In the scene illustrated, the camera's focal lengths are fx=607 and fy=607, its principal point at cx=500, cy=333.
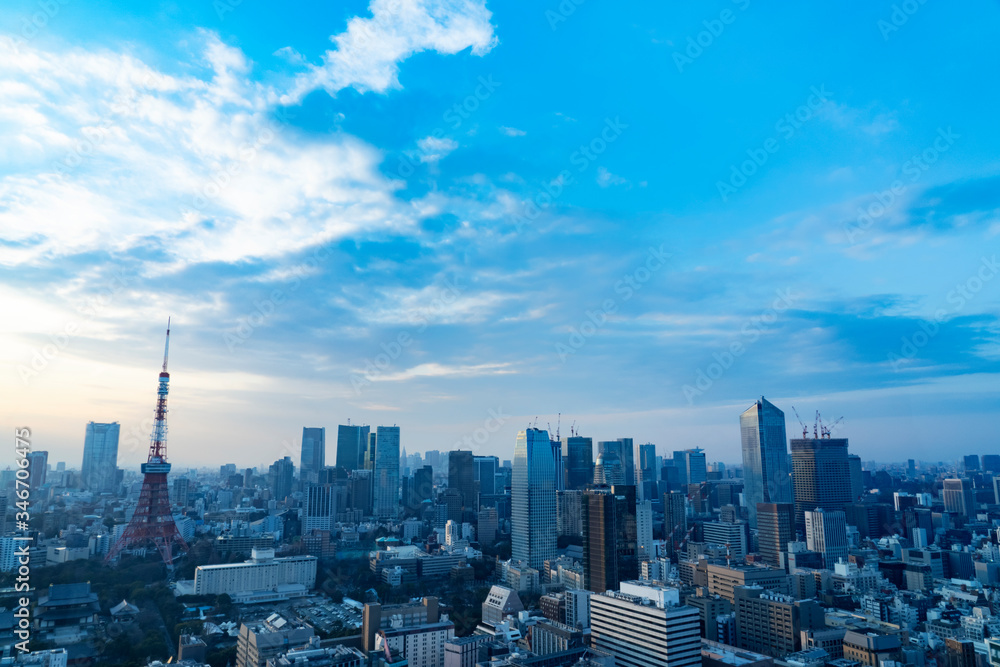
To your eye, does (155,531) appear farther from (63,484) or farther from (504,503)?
(504,503)

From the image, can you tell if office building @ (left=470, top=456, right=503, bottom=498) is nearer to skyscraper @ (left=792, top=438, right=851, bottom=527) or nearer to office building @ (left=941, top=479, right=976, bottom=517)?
skyscraper @ (left=792, top=438, right=851, bottom=527)

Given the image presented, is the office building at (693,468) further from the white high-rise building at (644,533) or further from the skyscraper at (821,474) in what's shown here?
the white high-rise building at (644,533)

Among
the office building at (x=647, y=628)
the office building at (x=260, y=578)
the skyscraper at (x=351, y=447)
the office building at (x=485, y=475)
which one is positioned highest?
the skyscraper at (x=351, y=447)

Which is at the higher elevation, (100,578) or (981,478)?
(981,478)

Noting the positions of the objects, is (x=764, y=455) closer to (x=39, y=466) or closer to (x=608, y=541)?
(x=608, y=541)

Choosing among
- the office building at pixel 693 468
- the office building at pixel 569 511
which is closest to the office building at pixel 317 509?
the office building at pixel 569 511

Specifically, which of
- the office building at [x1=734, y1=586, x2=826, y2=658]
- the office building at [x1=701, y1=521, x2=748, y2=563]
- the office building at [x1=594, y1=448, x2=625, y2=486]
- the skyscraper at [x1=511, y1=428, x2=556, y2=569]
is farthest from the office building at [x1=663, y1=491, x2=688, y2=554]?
the office building at [x1=734, y1=586, x2=826, y2=658]

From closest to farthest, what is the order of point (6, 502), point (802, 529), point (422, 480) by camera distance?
1. point (6, 502)
2. point (802, 529)
3. point (422, 480)

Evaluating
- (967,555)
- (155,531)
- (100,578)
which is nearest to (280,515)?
(155,531)
